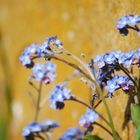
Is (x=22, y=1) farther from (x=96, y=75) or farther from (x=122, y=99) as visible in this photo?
(x=96, y=75)

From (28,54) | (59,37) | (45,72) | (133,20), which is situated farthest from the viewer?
(59,37)

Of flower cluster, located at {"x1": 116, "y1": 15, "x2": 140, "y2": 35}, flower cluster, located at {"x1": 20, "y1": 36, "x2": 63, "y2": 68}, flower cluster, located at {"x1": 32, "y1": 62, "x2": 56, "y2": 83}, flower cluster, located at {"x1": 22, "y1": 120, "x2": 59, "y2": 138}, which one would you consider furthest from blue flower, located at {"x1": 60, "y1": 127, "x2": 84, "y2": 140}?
flower cluster, located at {"x1": 116, "y1": 15, "x2": 140, "y2": 35}

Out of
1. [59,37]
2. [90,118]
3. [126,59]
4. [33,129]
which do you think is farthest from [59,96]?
[59,37]

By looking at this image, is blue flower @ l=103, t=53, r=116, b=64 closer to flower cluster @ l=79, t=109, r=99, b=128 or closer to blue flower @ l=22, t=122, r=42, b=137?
flower cluster @ l=79, t=109, r=99, b=128

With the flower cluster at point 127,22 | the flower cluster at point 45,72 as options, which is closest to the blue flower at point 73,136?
the flower cluster at point 45,72

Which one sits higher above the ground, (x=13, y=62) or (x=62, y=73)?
(x=13, y=62)

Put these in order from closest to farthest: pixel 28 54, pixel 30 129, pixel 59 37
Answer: pixel 28 54
pixel 30 129
pixel 59 37

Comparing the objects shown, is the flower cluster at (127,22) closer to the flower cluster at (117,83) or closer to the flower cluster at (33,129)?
the flower cluster at (117,83)

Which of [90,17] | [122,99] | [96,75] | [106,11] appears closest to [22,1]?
[90,17]

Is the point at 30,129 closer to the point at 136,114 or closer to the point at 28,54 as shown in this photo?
the point at 28,54
